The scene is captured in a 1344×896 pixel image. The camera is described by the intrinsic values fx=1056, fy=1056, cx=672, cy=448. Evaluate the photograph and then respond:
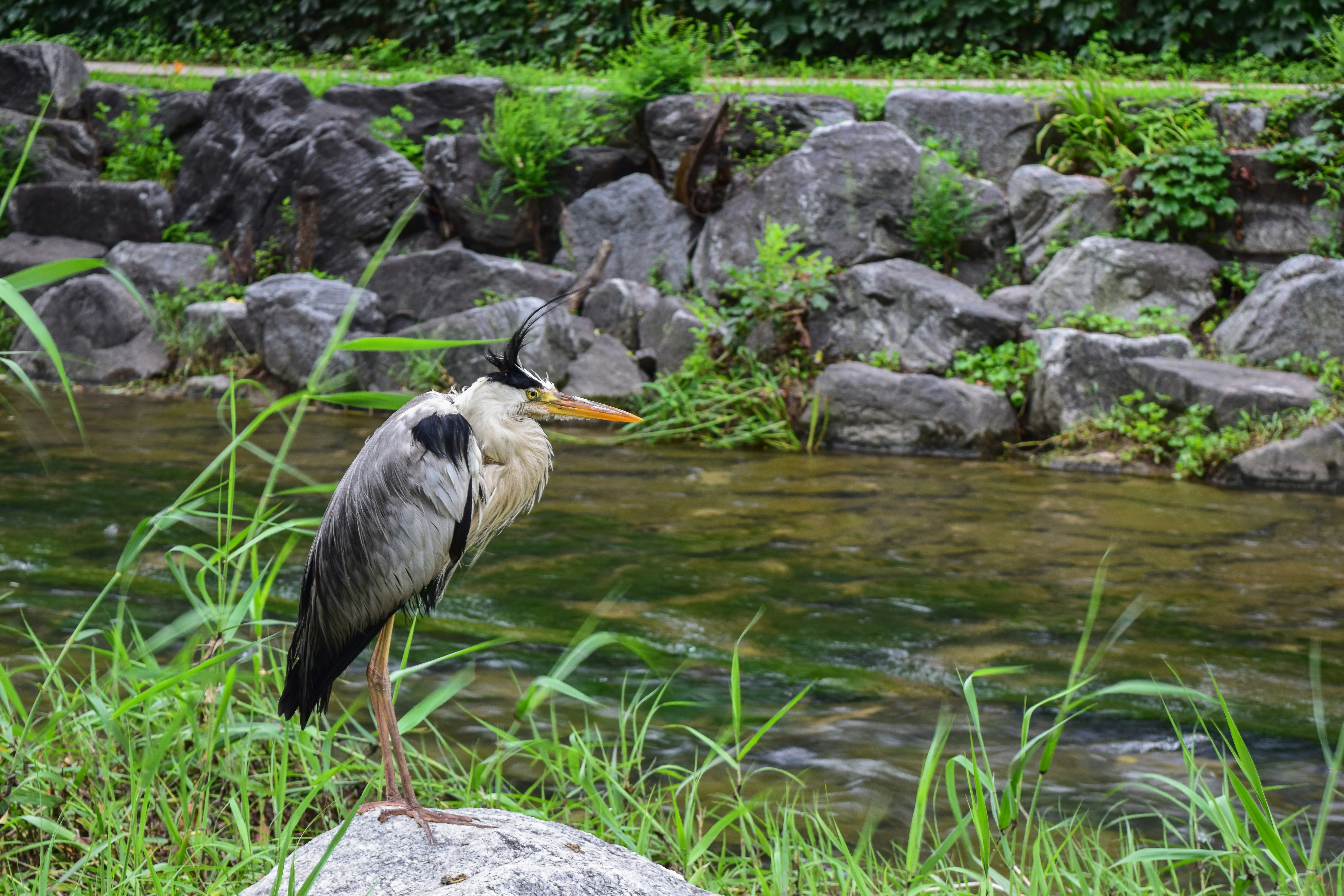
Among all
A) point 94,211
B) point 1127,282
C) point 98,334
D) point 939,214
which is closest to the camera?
point 1127,282

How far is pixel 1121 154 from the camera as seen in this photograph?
9.33 m

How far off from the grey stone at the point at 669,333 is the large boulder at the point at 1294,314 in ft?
14.2

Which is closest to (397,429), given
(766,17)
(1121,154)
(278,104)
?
(1121,154)

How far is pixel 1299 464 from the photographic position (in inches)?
284

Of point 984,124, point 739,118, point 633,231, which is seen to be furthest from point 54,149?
point 984,124

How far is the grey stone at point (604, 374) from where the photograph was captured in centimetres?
908

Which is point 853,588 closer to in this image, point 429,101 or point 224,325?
point 224,325

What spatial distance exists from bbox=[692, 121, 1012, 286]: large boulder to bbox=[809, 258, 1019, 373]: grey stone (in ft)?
1.99

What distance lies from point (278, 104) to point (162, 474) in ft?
20.6

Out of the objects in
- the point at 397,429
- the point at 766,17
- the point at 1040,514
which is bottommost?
the point at 1040,514

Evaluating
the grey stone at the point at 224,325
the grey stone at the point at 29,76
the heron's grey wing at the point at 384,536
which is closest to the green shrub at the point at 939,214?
the grey stone at the point at 224,325

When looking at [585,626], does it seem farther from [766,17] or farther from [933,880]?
[766,17]

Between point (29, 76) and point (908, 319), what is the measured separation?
10948 mm

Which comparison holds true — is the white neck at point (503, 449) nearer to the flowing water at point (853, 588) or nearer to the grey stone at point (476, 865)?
the grey stone at point (476, 865)
